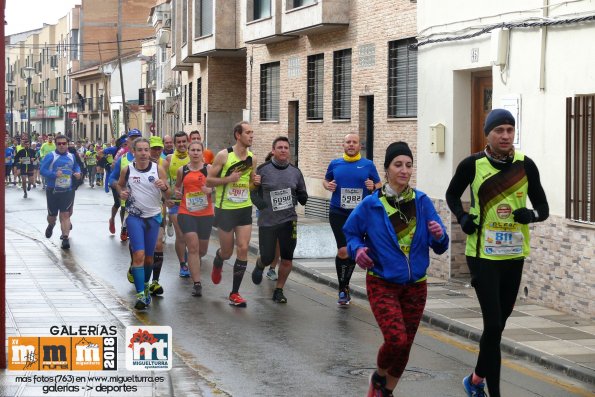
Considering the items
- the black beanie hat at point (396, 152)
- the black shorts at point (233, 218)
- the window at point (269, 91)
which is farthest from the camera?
the window at point (269, 91)

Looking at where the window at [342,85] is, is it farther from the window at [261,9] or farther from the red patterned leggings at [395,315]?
the red patterned leggings at [395,315]

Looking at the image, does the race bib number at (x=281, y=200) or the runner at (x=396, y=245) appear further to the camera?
the race bib number at (x=281, y=200)

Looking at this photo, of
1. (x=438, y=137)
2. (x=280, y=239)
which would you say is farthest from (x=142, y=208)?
(x=438, y=137)

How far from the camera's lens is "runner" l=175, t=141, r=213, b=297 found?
14430 mm

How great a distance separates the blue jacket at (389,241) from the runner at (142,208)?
5.43 meters

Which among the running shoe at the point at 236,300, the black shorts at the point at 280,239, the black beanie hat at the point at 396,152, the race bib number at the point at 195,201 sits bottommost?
the running shoe at the point at 236,300

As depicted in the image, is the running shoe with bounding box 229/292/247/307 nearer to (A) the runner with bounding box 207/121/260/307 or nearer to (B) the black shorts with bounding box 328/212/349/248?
(A) the runner with bounding box 207/121/260/307

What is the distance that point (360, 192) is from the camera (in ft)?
46.0

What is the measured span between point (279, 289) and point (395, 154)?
619 centimetres

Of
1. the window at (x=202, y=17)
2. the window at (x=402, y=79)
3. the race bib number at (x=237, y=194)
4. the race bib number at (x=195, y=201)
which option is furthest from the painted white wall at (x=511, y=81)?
the window at (x=202, y=17)

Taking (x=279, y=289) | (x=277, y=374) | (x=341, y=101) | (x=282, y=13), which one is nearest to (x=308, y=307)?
(x=279, y=289)

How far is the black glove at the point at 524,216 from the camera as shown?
332 inches

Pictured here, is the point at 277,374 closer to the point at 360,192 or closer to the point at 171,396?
the point at 171,396

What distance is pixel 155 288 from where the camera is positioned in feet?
47.0
